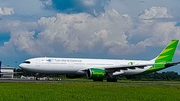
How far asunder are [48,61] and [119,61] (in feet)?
45.1

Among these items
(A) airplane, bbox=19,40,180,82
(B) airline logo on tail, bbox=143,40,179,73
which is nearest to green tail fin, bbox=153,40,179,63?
(B) airline logo on tail, bbox=143,40,179,73

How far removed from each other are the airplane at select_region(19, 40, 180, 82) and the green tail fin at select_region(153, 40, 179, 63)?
0.35m

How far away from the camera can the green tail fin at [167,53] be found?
68.6 m

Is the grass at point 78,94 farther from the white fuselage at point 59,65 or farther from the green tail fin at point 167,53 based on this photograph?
the green tail fin at point 167,53

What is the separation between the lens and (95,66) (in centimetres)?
6019

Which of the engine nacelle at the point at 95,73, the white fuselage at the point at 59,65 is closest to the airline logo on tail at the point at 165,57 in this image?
the white fuselage at the point at 59,65

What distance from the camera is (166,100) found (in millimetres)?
23547

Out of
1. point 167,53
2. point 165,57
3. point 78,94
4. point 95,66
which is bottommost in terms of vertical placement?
point 78,94

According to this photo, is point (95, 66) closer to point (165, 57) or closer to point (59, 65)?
point (59, 65)

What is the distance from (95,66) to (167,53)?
1675 cm

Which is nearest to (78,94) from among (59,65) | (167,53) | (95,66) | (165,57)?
(59,65)

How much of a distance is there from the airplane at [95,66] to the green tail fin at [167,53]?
35 centimetres

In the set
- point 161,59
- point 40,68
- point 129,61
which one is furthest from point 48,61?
point 161,59

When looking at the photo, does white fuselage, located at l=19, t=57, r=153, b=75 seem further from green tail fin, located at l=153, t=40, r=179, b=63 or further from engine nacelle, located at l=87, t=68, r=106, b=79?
green tail fin, located at l=153, t=40, r=179, b=63
